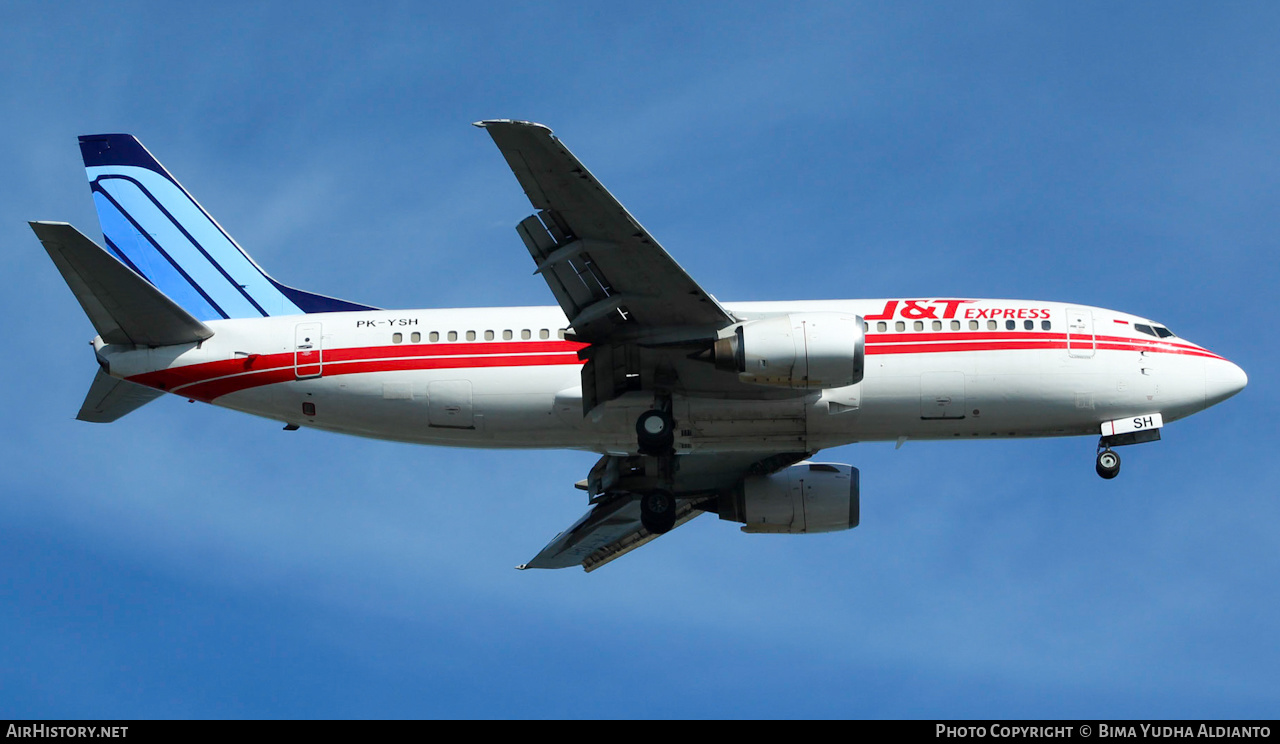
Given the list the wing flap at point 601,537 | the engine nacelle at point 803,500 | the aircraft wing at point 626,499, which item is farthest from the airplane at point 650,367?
the wing flap at point 601,537

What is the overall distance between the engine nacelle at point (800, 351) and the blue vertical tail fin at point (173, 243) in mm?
10784

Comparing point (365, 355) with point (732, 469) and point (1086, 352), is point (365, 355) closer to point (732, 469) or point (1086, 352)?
point (732, 469)

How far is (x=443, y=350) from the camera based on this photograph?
114 feet

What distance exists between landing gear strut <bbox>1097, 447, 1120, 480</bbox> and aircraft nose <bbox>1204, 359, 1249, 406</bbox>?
287 centimetres

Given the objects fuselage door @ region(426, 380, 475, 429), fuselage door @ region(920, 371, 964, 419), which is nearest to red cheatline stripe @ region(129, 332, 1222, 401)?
fuselage door @ region(426, 380, 475, 429)

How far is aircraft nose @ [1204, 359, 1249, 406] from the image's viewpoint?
35.9 metres

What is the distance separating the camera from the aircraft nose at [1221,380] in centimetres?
3591

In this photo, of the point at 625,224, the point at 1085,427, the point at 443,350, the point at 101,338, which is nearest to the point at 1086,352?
the point at 1085,427

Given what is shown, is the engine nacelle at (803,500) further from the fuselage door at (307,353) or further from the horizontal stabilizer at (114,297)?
the horizontal stabilizer at (114,297)

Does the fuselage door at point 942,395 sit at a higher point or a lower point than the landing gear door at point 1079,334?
lower

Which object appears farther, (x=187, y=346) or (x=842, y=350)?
(x=187, y=346)

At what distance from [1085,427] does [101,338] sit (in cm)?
2446

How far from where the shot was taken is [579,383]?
112 feet
